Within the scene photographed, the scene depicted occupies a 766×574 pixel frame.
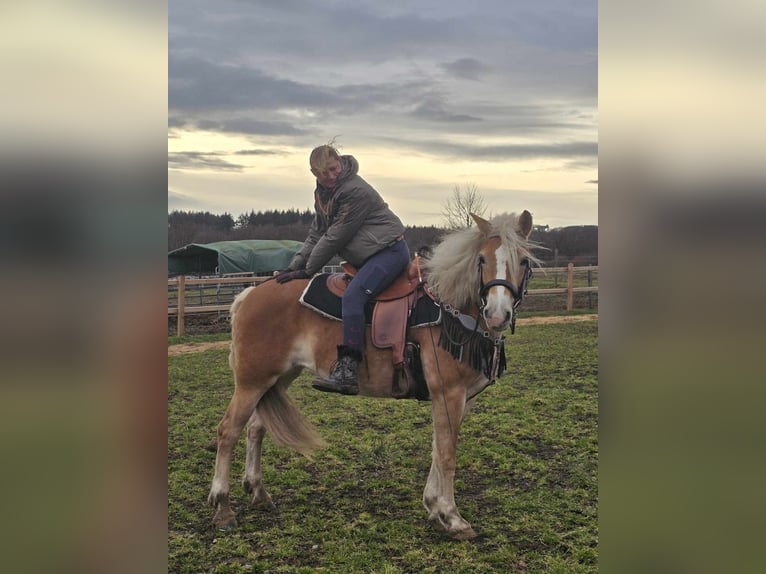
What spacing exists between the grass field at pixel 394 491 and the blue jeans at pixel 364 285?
1.28m

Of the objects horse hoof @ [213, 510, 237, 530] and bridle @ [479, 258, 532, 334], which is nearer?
bridle @ [479, 258, 532, 334]

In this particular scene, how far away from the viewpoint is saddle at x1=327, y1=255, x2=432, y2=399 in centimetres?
374

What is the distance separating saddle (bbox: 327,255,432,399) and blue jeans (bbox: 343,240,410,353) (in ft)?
0.27

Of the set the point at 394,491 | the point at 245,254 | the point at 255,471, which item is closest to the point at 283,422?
the point at 255,471

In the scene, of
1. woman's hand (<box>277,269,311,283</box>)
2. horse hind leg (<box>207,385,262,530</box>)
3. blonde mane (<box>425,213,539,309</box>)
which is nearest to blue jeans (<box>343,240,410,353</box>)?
blonde mane (<box>425,213,539,309</box>)
